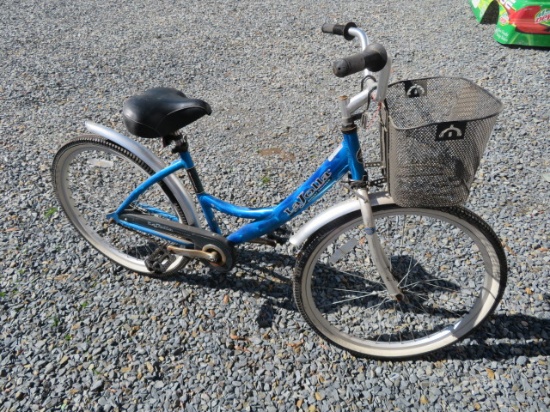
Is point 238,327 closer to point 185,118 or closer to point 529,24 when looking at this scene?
point 185,118

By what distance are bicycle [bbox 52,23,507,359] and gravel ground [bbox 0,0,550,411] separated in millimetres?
204

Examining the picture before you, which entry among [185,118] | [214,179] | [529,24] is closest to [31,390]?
[185,118]

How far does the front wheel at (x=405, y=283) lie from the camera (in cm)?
190

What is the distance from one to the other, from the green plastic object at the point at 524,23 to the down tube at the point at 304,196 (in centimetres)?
426

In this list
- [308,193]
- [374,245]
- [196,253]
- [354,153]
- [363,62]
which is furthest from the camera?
[196,253]

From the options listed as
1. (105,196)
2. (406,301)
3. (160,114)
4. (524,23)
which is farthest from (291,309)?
(524,23)

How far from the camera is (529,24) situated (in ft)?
16.0

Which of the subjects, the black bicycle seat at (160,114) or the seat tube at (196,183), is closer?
the black bicycle seat at (160,114)

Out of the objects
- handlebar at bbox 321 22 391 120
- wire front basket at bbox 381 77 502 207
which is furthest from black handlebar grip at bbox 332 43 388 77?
wire front basket at bbox 381 77 502 207

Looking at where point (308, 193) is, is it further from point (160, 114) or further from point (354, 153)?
point (160, 114)

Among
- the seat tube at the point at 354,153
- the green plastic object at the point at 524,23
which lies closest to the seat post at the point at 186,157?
the seat tube at the point at 354,153

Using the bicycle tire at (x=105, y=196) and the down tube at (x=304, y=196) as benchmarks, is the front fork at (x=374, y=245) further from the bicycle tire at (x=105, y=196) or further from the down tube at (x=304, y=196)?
the bicycle tire at (x=105, y=196)

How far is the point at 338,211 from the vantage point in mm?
1850

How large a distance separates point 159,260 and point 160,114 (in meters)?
0.93
